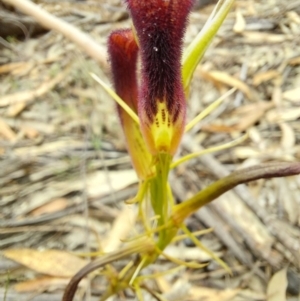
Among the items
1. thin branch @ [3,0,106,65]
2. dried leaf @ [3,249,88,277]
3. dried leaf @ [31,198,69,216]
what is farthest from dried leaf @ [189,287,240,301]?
thin branch @ [3,0,106,65]

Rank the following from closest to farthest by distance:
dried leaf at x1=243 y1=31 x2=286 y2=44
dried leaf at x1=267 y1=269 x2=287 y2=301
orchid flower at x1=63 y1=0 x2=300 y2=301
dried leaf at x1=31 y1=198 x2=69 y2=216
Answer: orchid flower at x1=63 y1=0 x2=300 y2=301
dried leaf at x1=267 y1=269 x2=287 y2=301
dried leaf at x1=31 y1=198 x2=69 y2=216
dried leaf at x1=243 y1=31 x2=286 y2=44

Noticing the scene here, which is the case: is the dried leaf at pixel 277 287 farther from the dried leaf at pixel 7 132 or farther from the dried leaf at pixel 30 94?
the dried leaf at pixel 30 94

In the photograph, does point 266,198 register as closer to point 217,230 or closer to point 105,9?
point 217,230

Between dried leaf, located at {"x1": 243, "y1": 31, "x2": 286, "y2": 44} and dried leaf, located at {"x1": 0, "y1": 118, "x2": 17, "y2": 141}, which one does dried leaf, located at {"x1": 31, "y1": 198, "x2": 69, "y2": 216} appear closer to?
dried leaf, located at {"x1": 0, "y1": 118, "x2": 17, "y2": 141}

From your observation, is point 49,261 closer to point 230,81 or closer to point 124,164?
point 124,164

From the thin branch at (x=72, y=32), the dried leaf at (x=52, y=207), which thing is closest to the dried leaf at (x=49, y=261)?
A: the dried leaf at (x=52, y=207)

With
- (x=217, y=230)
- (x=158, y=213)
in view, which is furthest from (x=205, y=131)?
(x=158, y=213)
